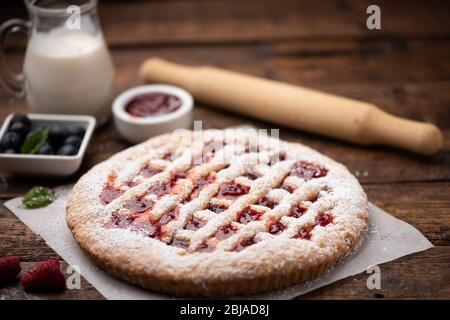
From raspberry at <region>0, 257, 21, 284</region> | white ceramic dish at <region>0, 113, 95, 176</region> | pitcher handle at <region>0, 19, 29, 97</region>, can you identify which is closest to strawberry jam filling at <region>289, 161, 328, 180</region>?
white ceramic dish at <region>0, 113, 95, 176</region>

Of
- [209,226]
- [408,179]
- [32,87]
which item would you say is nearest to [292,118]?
[408,179]

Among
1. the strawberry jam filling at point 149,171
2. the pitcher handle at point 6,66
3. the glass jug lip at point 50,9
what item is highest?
the glass jug lip at point 50,9

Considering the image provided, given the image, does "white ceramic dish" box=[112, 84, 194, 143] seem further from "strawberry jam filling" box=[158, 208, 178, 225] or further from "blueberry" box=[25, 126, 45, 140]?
"strawberry jam filling" box=[158, 208, 178, 225]

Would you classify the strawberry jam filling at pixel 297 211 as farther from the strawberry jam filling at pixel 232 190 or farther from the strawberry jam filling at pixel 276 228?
the strawberry jam filling at pixel 232 190

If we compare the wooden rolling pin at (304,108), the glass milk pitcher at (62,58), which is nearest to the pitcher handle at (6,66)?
the glass milk pitcher at (62,58)
